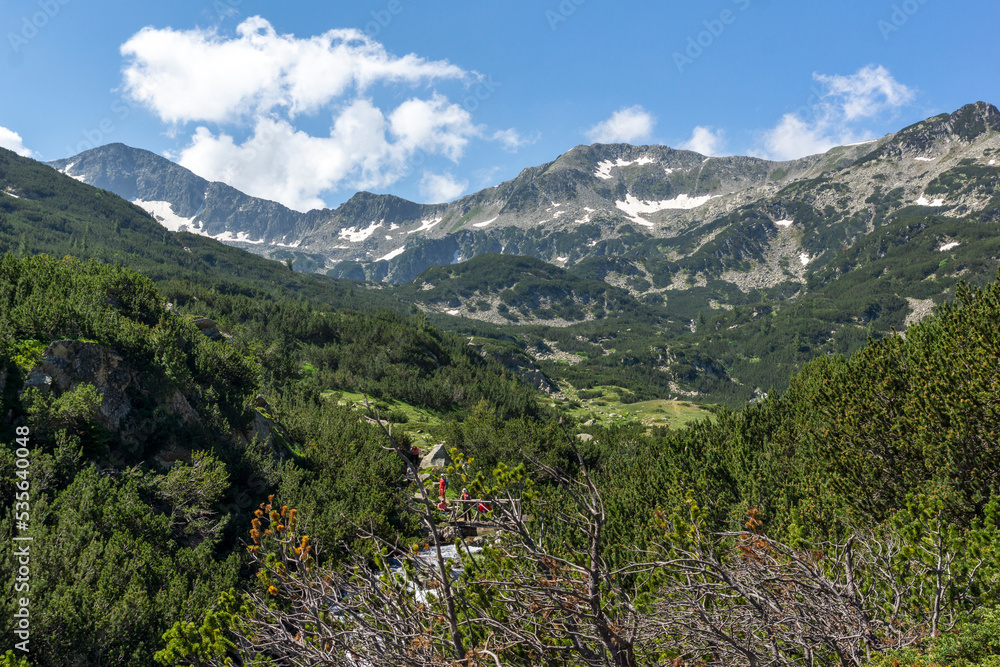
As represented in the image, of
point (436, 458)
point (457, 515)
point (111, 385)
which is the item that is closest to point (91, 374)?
point (111, 385)

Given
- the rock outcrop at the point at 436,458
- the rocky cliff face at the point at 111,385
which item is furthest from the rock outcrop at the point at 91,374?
the rock outcrop at the point at 436,458

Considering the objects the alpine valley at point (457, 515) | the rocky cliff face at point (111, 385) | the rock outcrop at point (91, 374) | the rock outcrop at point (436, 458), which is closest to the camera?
the alpine valley at point (457, 515)

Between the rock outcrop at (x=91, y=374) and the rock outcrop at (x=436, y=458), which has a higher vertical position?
the rock outcrop at (x=91, y=374)

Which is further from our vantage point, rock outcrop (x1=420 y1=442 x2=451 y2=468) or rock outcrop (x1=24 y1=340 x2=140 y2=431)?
rock outcrop (x1=420 y1=442 x2=451 y2=468)

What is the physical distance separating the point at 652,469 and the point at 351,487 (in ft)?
29.9

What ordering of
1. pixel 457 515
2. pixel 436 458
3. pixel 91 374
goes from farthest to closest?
pixel 436 458 → pixel 91 374 → pixel 457 515

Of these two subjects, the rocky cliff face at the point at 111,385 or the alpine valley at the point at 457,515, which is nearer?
the alpine valley at the point at 457,515

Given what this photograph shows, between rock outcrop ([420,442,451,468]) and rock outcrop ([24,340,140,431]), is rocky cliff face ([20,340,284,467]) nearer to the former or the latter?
rock outcrop ([24,340,140,431])

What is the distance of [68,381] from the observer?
10.2m

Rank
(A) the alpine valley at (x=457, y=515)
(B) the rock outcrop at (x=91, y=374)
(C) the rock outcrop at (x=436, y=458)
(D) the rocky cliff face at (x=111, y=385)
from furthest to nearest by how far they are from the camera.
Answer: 1. (C) the rock outcrop at (x=436, y=458)
2. (D) the rocky cliff face at (x=111, y=385)
3. (B) the rock outcrop at (x=91, y=374)
4. (A) the alpine valley at (x=457, y=515)

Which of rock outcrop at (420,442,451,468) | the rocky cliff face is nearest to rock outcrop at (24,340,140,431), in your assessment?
the rocky cliff face

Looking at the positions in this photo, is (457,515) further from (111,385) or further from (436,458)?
(436,458)

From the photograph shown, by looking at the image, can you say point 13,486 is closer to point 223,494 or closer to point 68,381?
point 68,381

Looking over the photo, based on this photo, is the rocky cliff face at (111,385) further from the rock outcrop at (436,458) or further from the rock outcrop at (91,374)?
the rock outcrop at (436,458)
